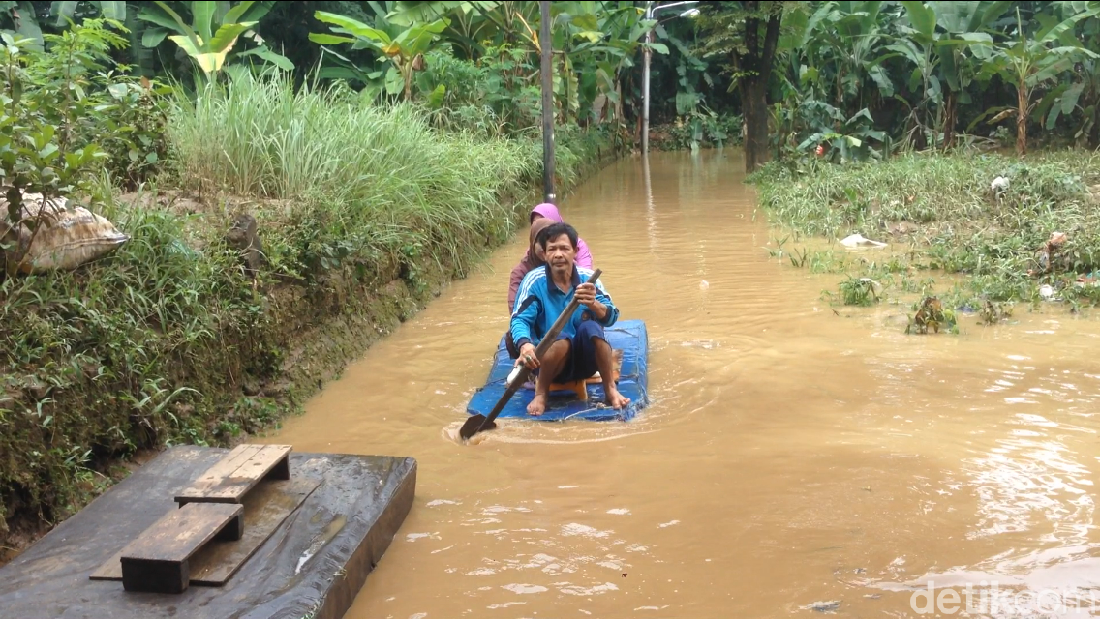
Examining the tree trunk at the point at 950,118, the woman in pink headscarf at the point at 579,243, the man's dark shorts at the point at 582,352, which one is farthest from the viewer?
the tree trunk at the point at 950,118

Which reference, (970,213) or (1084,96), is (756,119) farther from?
(970,213)

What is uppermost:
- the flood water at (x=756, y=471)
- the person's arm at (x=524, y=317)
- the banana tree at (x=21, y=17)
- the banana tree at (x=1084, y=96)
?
the banana tree at (x=21, y=17)

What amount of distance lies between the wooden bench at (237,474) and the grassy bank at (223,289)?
0.60m

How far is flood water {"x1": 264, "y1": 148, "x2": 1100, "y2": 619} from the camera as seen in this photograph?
297cm

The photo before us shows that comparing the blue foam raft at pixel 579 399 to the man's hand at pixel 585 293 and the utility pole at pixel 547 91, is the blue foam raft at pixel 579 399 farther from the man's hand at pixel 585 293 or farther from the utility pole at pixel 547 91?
the utility pole at pixel 547 91

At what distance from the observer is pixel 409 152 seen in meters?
7.53

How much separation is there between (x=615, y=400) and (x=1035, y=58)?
10.6m

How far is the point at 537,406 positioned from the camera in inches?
182

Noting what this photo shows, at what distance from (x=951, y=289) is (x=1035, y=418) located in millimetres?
2847

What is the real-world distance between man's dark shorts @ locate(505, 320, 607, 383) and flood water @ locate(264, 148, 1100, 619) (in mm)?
380

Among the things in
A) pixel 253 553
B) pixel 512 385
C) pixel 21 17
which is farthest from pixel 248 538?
pixel 21 17

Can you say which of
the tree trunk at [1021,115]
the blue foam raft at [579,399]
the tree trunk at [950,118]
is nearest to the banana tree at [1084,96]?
the tree trunk at [1021,115]

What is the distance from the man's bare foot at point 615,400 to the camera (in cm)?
455

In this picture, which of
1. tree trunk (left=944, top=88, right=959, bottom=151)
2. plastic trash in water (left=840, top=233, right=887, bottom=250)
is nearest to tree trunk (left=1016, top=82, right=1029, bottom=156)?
tree trunk (left=944, top=88, right=959, bottom=151)
